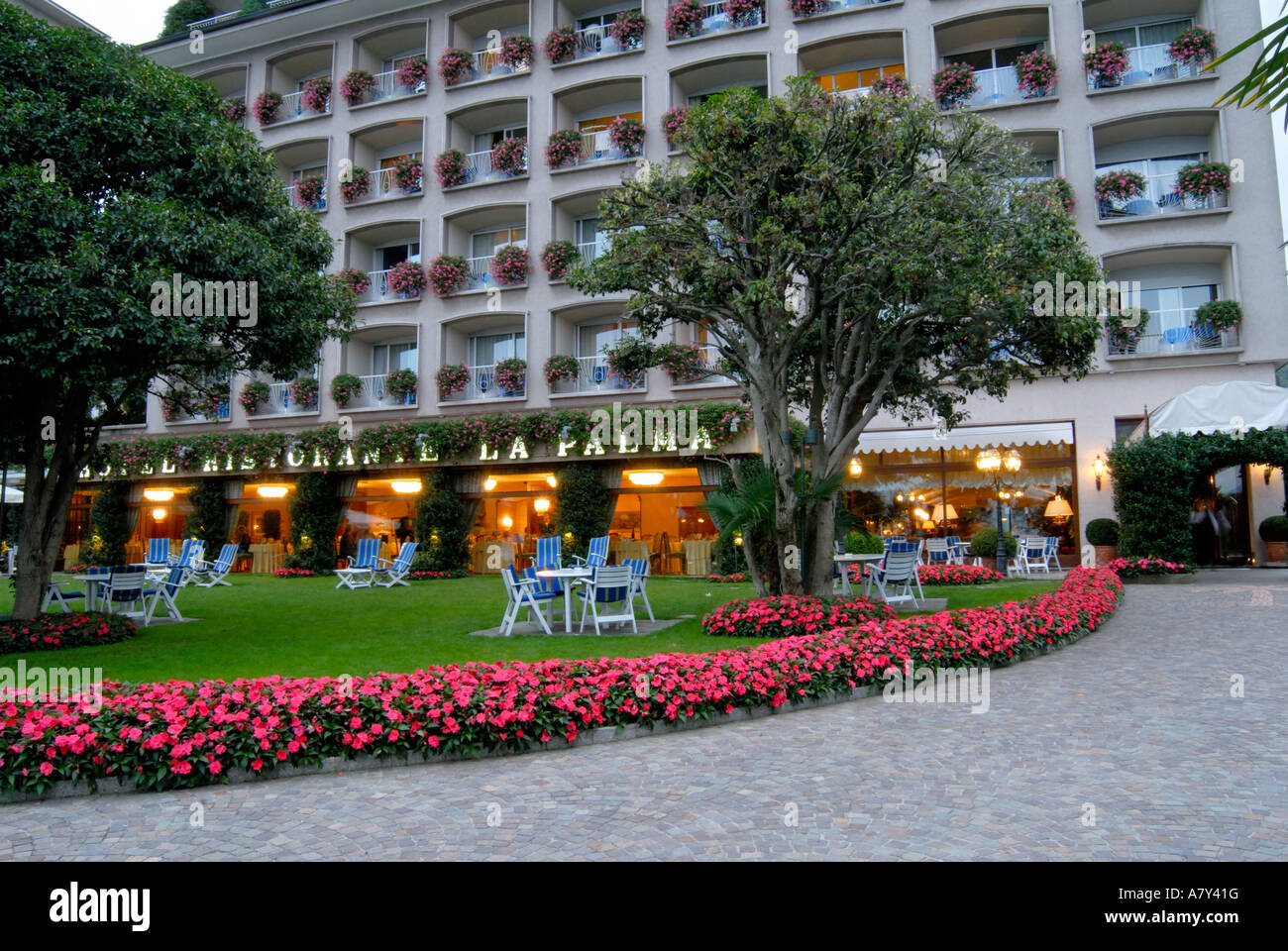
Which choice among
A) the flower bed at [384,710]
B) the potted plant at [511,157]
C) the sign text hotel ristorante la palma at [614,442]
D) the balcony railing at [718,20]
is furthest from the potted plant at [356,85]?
the flower bed at [384,710]

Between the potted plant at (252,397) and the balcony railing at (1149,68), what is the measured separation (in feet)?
78.2

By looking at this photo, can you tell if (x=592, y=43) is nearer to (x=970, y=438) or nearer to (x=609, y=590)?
(x=970, y=438)

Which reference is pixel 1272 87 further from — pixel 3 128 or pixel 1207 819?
pixel 3 128

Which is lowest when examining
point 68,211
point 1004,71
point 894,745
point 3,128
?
point 894,745

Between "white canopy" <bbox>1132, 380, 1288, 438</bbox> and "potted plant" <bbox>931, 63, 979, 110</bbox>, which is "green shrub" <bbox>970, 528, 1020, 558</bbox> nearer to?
"white canopy" <bbox>1132, 380, 1288, 438</bbox>

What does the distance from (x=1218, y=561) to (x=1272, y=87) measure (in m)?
23.2

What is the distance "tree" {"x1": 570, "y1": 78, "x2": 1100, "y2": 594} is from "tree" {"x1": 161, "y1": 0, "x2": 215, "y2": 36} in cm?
2743

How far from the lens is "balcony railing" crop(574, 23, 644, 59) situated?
2398 cm

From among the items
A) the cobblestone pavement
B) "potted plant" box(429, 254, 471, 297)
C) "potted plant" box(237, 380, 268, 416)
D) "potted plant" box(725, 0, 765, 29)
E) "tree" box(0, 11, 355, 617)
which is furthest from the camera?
"potted plant" box(237, 380, 268, 416)

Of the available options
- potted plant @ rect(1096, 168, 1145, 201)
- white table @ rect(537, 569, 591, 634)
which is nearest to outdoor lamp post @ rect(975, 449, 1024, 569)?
potted plant @ rect(1096, 168, 1145, 201)

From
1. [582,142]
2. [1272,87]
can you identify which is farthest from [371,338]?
[1272,87]

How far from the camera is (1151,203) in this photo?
19.9m

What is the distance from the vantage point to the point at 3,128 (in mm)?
9297

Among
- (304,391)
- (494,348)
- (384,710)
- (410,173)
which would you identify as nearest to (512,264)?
(494,348)
